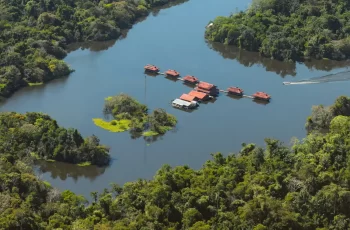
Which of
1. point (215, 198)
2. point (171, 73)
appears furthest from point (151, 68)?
point (215, 198)

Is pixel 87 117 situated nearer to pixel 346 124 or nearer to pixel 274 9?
pixel 346 124

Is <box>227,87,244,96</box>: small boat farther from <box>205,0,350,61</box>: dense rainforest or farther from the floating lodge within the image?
<box>205,0,350,61</box>: dense rainforest

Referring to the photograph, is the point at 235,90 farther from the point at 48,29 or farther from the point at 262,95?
the point at 48,29

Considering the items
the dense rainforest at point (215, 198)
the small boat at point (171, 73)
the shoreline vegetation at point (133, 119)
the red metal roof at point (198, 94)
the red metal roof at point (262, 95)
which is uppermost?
the dense rainforest at point (215, 198)

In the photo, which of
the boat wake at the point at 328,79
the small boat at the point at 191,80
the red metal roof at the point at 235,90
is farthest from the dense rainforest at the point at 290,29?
the small boat at the point at 191,80

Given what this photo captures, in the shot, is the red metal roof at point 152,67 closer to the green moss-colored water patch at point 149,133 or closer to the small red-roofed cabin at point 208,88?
the small red-roofed cabin at point 208,88

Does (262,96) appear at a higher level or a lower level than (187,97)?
higher
